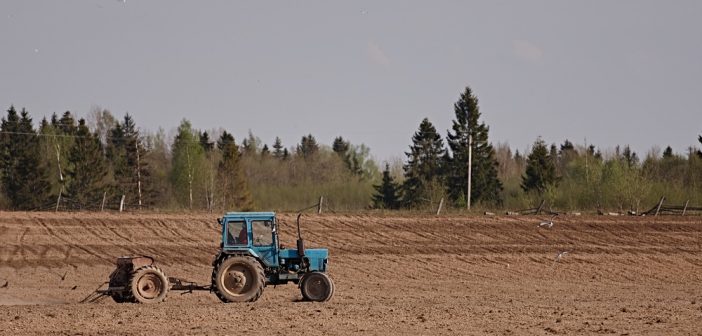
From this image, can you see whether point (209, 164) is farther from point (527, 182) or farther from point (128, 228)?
point (128, 228)

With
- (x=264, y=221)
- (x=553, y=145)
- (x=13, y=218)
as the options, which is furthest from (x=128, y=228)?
(x=553, y=145)

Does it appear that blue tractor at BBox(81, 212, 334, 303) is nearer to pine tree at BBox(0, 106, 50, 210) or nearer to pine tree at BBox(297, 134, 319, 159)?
pine tree at BBox(0, 106, 50, 210)

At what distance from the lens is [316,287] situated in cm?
2430

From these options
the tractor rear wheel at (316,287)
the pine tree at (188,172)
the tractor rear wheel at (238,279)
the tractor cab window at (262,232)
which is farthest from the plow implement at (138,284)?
the pine tree at (188,172)

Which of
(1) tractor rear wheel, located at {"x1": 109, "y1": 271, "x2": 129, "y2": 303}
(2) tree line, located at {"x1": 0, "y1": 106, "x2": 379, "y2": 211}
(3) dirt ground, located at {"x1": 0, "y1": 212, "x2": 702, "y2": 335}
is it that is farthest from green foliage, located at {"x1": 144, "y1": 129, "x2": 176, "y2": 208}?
(1) tractor rear wheel, located at {"x1": 109, "y1": 271, "x2": 129, "y2": 303}

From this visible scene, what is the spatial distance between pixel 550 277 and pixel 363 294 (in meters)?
9.03

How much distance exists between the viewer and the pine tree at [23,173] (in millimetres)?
78438

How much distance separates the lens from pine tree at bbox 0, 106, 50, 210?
78.4 meters

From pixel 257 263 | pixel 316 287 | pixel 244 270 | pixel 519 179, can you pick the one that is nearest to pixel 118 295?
pixel 244 270

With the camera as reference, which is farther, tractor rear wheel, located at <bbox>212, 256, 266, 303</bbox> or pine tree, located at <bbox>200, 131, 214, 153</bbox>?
pine tree, located at <bbox>200, 131, 214, 153</bbox>

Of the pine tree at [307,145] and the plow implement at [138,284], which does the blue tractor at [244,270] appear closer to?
the plow implement at [138,284]

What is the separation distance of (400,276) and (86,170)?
1967 inches

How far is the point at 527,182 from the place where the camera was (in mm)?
80438

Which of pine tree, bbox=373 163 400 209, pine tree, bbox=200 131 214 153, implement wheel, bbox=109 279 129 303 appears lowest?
implement wheel, bbox=109 279 129 303
